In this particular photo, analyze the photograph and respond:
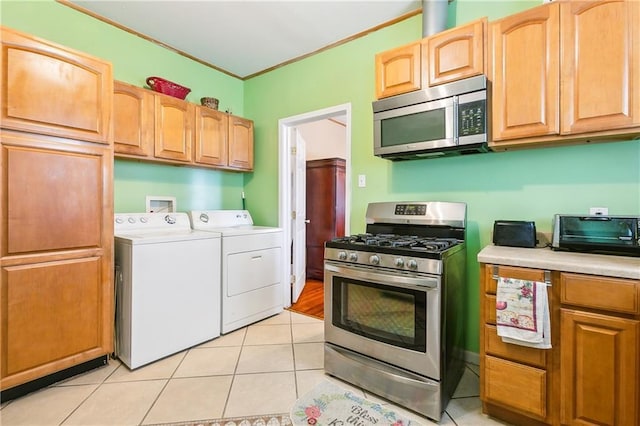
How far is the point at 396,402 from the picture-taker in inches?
66.7

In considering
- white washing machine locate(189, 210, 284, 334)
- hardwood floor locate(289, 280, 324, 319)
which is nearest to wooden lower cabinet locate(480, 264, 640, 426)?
hardwood floor locate(289, 280, 324, 319)

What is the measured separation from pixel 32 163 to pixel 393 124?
2242 millimetres

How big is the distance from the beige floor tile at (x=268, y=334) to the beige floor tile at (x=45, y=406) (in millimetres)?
1075

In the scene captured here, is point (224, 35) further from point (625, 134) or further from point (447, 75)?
point (625, 134)

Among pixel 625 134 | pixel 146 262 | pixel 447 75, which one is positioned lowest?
pixel 146 262

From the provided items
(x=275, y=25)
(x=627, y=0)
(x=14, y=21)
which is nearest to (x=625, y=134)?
(x=627, y=0)

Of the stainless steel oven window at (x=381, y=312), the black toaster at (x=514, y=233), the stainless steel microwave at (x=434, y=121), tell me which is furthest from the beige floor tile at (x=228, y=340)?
the black toaster at (x=514, y=233)

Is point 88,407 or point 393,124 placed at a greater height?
point 393,124

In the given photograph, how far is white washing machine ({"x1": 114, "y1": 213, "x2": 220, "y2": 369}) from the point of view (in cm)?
203

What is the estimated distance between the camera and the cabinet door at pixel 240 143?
3.18m

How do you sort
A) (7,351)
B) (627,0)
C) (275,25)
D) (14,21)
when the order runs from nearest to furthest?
(627,0), (7,351), (14,21), (275,25)

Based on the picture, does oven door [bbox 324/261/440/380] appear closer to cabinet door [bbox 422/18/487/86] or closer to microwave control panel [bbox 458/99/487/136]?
microwave control panel [bbox 458/99/487/136]

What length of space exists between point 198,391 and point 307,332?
3.51 feet

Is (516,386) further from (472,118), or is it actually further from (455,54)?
(455,54)
